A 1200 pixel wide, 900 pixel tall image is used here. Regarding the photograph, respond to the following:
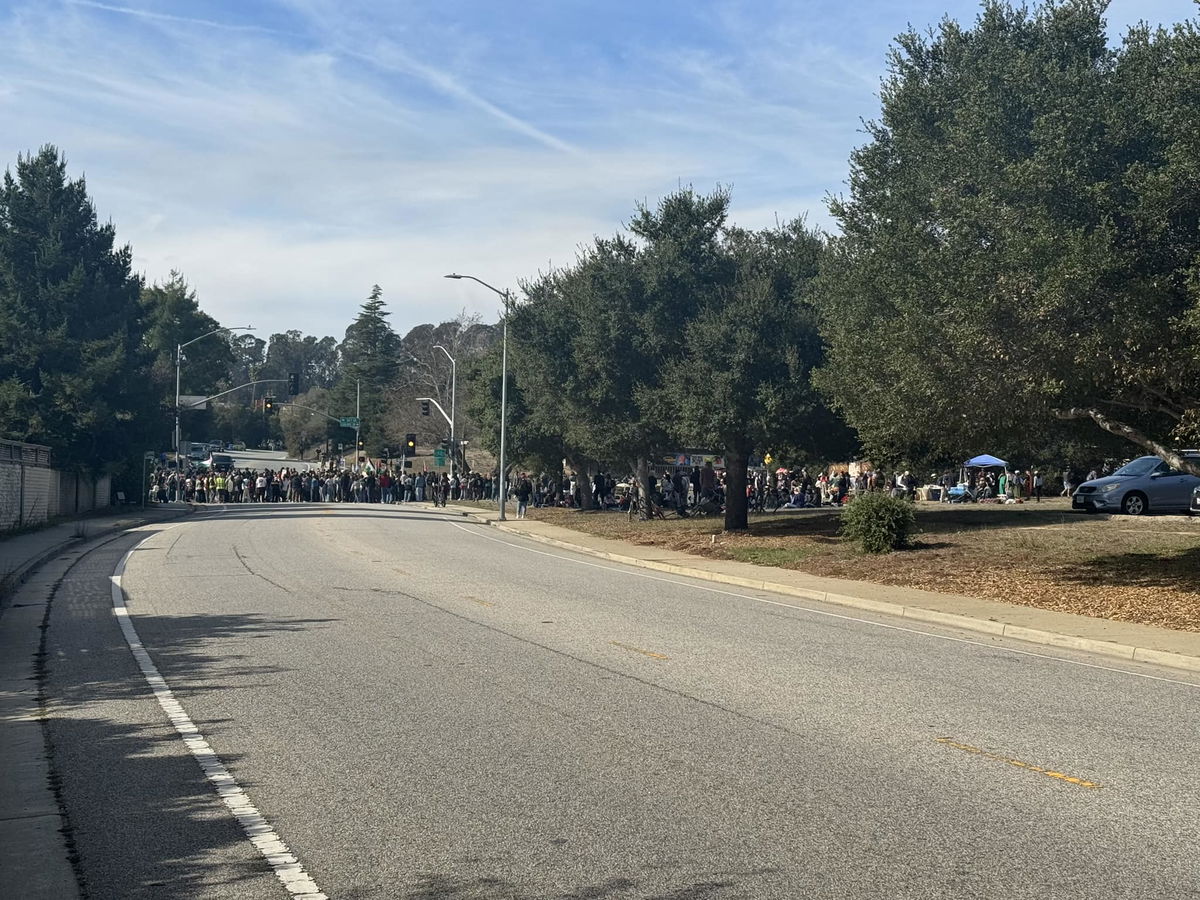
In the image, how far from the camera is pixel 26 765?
7.63 metres

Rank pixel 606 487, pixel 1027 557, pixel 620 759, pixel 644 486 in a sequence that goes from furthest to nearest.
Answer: pixel 606 487
pixel 644 486
pixel 1027 557
pixel 620 759

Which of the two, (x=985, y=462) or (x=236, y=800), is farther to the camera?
(x=985, y=462)

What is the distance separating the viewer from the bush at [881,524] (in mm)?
24281

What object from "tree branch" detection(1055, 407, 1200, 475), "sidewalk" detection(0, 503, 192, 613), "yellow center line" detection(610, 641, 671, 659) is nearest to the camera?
"yellow center line" detection(610, 641, 671, 659)

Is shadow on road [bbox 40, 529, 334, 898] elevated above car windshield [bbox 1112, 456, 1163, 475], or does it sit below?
below

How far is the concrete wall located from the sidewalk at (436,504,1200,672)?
1637cm

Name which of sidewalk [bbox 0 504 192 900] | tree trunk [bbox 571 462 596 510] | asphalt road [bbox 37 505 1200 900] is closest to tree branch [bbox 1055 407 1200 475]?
asphalt road [bbox 37 505 1200 900]

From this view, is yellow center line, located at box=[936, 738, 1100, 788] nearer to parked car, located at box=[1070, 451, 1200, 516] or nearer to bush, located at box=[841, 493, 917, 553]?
bush, located at box=[841, 493, 917, 553]

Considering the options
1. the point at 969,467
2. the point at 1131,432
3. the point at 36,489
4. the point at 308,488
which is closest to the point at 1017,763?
the point at 1131,432

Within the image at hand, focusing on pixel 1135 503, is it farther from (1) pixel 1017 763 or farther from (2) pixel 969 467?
(1) pixel 1017 763

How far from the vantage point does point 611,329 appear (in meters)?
33.5

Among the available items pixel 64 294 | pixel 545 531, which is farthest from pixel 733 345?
pixel 64 294

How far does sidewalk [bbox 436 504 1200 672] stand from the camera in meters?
13.4

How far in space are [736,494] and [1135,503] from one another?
10.5 meters
